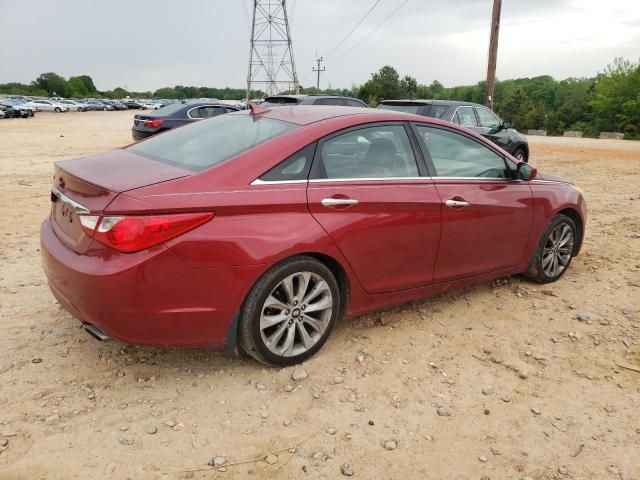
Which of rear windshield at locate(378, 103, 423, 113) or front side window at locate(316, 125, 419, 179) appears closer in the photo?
front side window at locate(316, 125, 419, 179)

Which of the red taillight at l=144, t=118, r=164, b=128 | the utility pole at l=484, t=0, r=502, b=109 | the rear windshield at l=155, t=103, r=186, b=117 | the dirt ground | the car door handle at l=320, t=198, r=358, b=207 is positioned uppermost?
the utility pole at l=484, t=0, r=502, b=109

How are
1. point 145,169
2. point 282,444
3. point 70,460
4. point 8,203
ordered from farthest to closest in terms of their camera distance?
point 8,203
point 145,169
point 282,444
point 70,460

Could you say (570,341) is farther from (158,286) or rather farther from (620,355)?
(158,286)

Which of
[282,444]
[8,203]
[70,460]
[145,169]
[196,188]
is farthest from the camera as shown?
[8,203]

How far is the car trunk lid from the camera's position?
2.82m

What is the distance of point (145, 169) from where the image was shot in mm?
3111

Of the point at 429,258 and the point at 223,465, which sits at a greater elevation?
the point at 429,258

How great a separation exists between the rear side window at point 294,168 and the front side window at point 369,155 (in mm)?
80

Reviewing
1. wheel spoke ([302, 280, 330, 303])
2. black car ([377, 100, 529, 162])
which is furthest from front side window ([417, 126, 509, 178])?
black car ([377, 100, 529, 162])

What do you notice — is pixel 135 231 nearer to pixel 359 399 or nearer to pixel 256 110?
pixel 359 399

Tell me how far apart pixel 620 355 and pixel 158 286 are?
301 cm

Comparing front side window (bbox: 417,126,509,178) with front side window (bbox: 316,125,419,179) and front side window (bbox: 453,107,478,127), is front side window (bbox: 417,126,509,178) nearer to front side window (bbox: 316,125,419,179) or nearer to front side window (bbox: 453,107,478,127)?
front side window (bbox: 316,125,419,179)

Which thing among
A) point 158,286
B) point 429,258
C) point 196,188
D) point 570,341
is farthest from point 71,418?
point 570,341

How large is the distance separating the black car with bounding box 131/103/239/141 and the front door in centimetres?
1044
